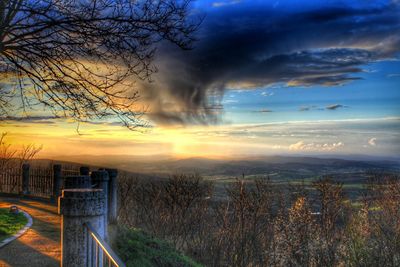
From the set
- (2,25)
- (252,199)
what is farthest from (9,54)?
(252,199)

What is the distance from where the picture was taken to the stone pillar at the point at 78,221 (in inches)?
185

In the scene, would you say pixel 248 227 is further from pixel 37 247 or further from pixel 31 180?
pixel 37 247

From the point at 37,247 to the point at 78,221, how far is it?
6906mm

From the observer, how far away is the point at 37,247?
10.8 m

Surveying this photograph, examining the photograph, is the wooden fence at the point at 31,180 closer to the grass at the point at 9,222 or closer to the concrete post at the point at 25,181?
the concrete post at the point at 25,181

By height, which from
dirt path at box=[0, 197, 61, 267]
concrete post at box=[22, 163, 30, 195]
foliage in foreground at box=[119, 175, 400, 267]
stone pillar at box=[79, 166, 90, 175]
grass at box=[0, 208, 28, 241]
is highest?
stone pillar at box=[79, 166, 90, 175]

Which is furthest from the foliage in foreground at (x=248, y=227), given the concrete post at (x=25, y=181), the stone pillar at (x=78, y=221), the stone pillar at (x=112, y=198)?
the stone pillar at (x=78, y=221)

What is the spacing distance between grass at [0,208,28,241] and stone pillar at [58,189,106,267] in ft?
25.6

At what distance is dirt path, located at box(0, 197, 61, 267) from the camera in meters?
9.58

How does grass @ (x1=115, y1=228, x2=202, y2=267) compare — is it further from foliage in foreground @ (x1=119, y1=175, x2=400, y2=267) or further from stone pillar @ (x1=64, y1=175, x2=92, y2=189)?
stone pillar @ (x1=64, y1=175, x2=92, y2=189)

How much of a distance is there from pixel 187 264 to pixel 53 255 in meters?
5.87

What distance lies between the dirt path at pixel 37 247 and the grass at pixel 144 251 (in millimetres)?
1832

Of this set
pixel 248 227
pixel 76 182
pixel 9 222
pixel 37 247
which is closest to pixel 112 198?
pixel 37 247

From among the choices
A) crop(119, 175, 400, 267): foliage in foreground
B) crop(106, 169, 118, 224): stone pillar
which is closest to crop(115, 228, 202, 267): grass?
crop(106, 169, 118, 224): stone pillar
